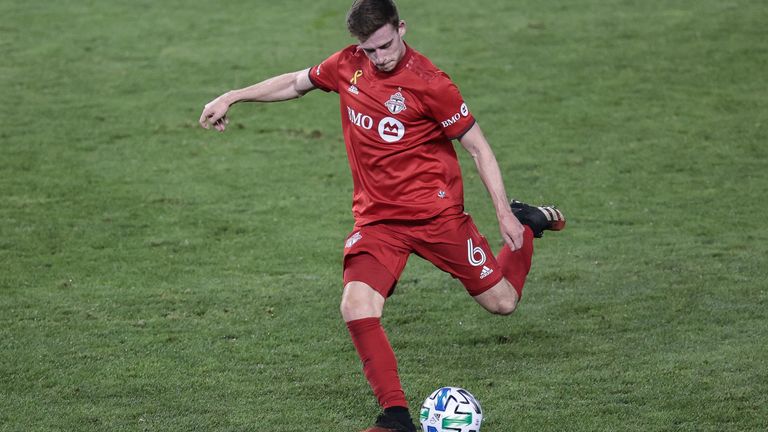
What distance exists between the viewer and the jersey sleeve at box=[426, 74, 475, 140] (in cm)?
585

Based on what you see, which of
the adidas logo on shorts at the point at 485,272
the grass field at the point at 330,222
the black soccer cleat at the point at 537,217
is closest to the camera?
the adidas logo on shorts at the point at 485,272

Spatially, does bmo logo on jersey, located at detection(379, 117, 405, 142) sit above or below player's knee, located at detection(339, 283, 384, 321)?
above

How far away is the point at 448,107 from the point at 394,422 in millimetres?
1638

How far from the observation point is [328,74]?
630 cm

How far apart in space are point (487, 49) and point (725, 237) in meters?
6.86

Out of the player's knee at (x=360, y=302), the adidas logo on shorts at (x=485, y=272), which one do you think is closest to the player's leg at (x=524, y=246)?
the adidas logo on shorts at (x=485, y=272)

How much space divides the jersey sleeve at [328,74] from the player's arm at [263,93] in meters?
0.09

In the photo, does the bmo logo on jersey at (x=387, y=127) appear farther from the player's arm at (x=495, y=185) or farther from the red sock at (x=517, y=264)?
the red sock at (x=517, y=264)

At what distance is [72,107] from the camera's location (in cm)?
1420

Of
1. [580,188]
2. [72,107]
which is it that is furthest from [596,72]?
[72,107]

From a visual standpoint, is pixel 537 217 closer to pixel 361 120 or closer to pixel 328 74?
pixel 361 120

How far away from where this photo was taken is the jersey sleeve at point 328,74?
20.6 ft

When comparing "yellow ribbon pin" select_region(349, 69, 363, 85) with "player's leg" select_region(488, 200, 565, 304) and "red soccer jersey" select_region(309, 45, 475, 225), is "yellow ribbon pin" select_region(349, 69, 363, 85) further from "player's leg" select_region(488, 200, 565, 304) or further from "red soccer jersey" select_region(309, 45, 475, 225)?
"player's leg" select_region(488, 200, 565, 304)

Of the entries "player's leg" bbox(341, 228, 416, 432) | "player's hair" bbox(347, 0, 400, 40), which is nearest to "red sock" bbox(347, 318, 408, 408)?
"player's leg" bbox(341, 228, 416, 432)
